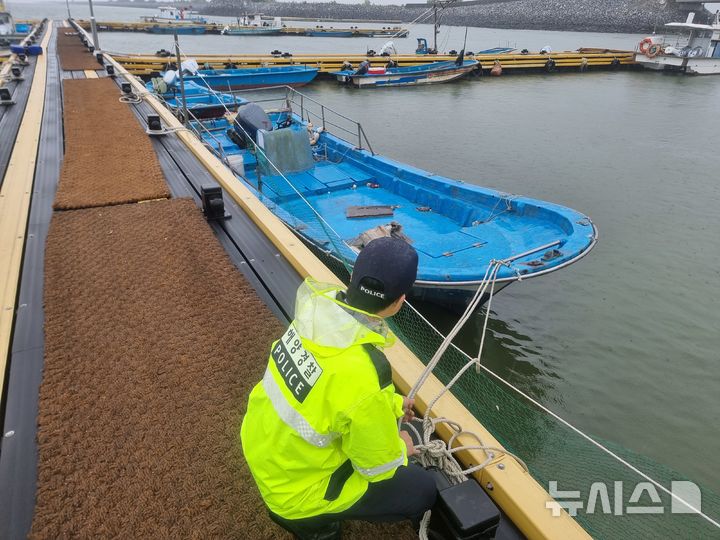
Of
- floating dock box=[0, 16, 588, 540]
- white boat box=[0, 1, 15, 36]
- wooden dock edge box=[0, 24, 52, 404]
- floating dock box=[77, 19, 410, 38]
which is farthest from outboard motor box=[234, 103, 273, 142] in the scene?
floating dock box=[77, 19, 410, 38]

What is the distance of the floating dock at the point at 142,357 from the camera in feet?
6.54

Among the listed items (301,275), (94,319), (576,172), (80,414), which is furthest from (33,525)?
(576,172)

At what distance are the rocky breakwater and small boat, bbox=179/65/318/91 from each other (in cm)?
4432

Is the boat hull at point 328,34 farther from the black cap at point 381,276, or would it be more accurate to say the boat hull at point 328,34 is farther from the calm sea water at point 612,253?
the black cap at point 381,276

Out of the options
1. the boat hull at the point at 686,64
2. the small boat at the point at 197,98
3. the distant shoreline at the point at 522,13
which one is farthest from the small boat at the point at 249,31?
the small boat at the point at 197,98

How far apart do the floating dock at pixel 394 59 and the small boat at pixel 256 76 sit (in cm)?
187

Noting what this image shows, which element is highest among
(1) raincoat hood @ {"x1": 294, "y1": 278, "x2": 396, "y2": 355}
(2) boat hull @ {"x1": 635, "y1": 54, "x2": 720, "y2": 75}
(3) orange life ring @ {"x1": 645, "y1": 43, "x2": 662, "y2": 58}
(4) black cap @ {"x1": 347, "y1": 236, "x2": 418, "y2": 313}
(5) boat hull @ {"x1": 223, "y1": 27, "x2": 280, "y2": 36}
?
(5) boat hull @ {"x1": 223, "y1": 27, "x2": 280, "y2": 36}

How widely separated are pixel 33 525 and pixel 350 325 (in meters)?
1.62

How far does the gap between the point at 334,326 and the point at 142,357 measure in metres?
1.81

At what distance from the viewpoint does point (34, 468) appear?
210 centimetres

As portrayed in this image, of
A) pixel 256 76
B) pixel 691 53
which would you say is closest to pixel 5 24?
pixel 256 76

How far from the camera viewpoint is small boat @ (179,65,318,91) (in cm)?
2128

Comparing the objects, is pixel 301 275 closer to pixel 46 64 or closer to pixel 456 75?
pixel 46 64

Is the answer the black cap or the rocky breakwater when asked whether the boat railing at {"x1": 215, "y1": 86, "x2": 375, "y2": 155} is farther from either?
the rocky breakwater
